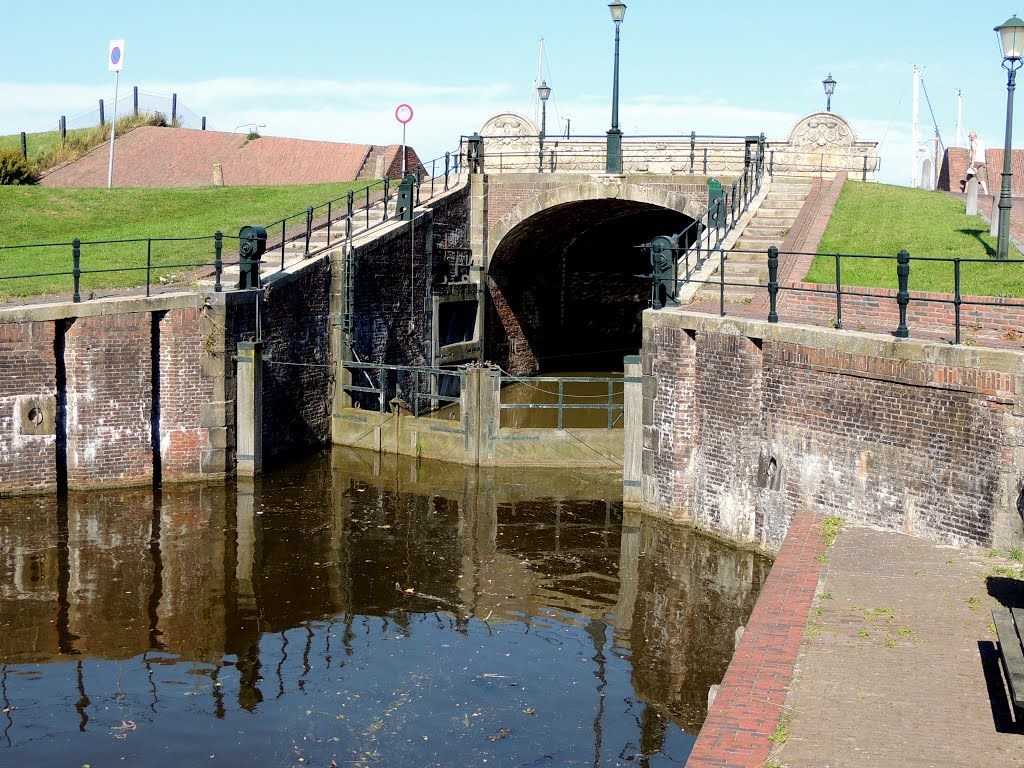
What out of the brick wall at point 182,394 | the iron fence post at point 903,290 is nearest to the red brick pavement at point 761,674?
the iron fence post at point 903,290

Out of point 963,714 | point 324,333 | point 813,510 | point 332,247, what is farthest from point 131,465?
point 963,714

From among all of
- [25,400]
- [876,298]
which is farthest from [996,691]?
[25,400]

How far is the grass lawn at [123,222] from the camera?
22.0m

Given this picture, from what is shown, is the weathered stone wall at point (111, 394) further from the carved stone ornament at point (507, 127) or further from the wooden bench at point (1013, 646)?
the wooden bench at point (1013, 646)

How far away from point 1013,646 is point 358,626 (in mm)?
7335

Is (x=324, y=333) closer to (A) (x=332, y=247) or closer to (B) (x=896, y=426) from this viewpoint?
(A) (x=332, y=247)

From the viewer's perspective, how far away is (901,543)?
11570mm

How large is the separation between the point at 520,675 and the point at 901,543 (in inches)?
160

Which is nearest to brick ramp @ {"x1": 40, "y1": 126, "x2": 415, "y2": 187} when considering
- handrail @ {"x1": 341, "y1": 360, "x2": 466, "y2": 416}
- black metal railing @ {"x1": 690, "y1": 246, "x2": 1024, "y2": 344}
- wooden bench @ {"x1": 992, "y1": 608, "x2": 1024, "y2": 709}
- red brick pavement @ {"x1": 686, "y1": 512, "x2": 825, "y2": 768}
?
handrail @ {"x1": 341, "y1": 360, "x2": 466, "y2": 416}

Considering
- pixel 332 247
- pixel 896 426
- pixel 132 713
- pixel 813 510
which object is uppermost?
pixel 332 247

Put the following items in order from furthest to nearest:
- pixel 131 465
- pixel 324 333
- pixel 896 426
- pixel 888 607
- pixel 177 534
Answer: pixel 324 333
pixel 131 465
pixel 177 534
pixel 896 426
pixel 888 607

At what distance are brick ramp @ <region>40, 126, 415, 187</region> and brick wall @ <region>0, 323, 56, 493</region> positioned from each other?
24.5 metres

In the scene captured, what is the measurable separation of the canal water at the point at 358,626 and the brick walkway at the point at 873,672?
166cm

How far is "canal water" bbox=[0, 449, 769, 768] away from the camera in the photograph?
9.75m
